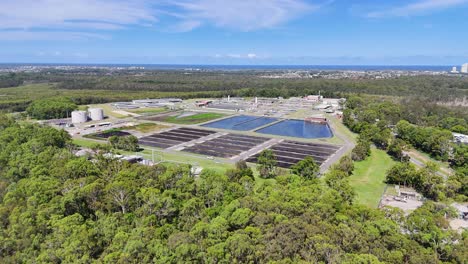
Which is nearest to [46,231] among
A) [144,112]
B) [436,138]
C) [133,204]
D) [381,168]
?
Answer: [133,204]

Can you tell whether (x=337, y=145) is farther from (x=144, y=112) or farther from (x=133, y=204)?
(x=144, y=112)

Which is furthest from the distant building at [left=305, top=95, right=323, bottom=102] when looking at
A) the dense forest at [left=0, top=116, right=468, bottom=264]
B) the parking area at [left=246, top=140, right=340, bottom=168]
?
the dense forest at [left=0, top=116, right=468, bottom=264]

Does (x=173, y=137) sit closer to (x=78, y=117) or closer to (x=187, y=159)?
(x=187, y=159)

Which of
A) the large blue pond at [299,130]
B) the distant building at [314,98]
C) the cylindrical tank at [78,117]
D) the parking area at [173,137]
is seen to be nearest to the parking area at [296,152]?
the large blue pond at [299,130]

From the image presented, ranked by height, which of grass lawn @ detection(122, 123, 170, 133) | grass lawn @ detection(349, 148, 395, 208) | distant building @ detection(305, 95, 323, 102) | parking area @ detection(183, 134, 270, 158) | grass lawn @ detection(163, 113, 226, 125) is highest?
distant building @ detection(305, 95, 323, 102)

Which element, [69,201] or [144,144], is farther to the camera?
[144,144]

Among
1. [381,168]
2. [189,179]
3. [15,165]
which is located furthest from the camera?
[381,168]

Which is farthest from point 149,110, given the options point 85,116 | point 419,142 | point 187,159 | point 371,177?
point 419,142

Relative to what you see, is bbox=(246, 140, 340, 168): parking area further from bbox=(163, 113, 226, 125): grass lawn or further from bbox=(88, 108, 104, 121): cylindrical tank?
bbox=(88, 108, 104, 121): cylindrical tank
